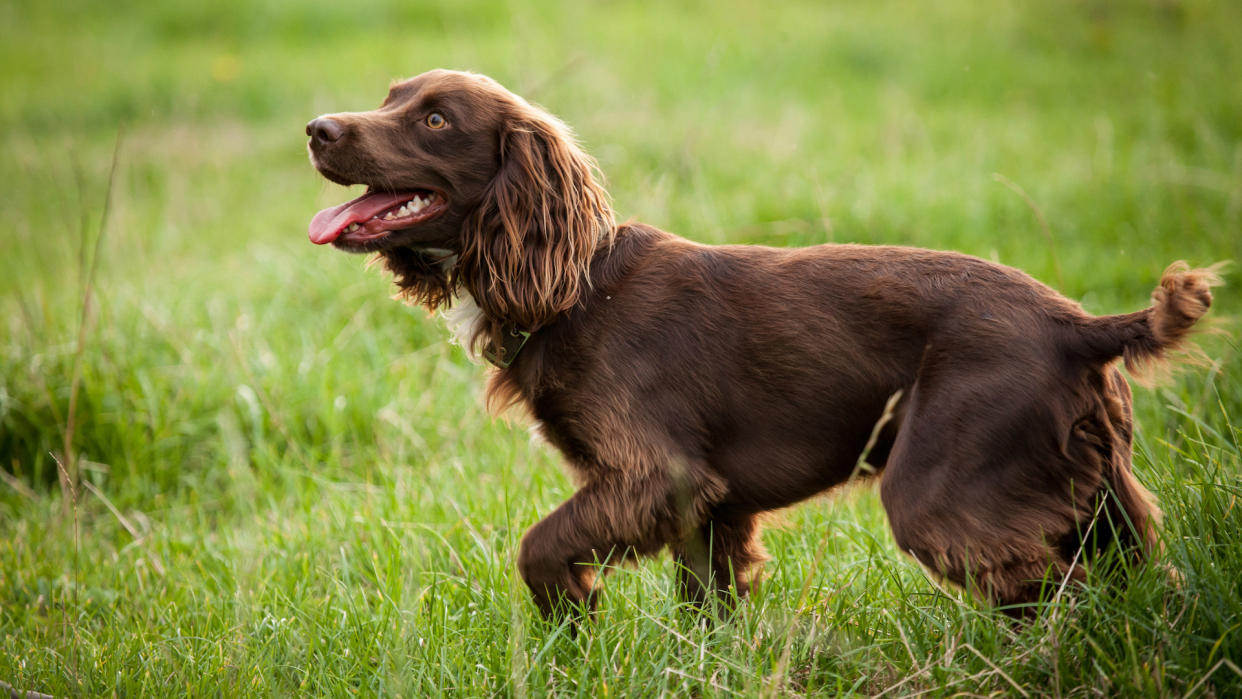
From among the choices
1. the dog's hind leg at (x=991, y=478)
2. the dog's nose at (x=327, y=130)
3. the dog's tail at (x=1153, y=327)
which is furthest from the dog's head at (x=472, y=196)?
the dog's tail at (x=1153, y=327)

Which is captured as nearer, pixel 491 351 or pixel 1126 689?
pixel 1126 689

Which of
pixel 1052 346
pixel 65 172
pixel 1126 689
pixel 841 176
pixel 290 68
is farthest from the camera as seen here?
pixel 290 68

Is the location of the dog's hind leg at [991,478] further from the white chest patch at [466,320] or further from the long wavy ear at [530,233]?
the white chest patch at [466,320]

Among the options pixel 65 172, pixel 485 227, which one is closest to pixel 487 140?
pixel 485 227

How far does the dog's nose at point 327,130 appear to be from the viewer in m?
2.66

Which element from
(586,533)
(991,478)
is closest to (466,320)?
(586,533)

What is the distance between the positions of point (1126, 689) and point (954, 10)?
10484 millimetres

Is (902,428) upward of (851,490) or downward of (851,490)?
upward

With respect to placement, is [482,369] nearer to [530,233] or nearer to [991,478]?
[530,233]

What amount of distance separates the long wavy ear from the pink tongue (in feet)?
0.72

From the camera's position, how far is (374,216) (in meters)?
2.71

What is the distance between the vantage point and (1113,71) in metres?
8.99

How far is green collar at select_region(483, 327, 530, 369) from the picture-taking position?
2742mm

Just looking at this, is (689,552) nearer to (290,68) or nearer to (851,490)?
(851,490)
